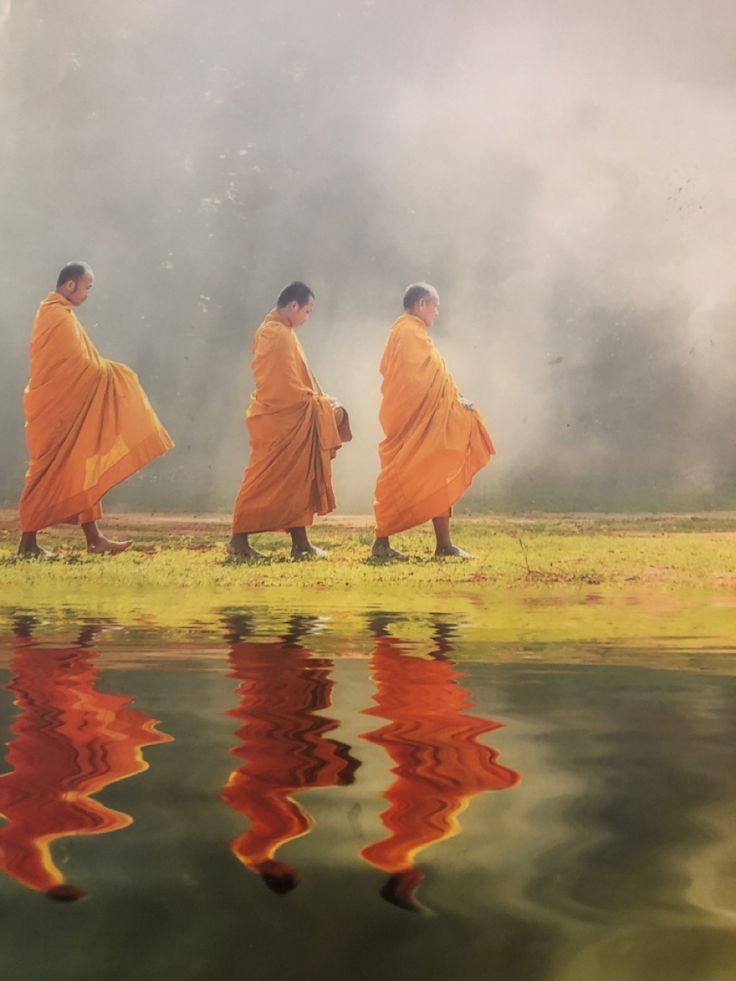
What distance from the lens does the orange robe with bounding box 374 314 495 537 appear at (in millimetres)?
5523

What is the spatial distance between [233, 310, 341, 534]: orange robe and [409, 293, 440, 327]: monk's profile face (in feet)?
1.82

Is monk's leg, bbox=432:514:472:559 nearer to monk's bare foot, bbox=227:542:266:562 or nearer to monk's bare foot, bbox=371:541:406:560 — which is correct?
monk's bare foot, bbox=371:541:406:560

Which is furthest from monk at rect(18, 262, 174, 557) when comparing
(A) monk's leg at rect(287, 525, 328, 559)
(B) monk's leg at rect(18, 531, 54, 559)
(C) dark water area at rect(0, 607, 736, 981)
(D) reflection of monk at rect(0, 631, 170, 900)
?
(C) dark water area at rect(0, 607, 736, 981)

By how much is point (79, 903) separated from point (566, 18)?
5.36 meters

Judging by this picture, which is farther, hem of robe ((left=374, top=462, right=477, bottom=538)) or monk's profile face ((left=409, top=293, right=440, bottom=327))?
monk's profile face ((left=409, top=293, right=440, bottom=327))

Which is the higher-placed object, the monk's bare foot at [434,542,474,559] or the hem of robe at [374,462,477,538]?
the hem of robe at [374,462,477,538]

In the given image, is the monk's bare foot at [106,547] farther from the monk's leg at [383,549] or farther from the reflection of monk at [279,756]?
the reflection of monk at [279,756]

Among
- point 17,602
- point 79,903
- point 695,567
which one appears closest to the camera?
point 79,903

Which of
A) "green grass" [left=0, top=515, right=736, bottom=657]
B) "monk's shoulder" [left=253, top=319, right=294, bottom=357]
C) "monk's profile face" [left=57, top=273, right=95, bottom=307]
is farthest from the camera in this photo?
"monk's profile face" [left=57, top=273, right=95, bottom=307]

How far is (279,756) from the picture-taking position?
2.05 metres

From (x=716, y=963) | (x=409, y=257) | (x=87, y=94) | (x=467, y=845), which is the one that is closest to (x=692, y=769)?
(x=467, y=845)

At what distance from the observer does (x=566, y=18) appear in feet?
19.4

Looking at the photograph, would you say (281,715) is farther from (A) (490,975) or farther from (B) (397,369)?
(B) (397,369)

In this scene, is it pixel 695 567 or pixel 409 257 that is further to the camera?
pixel 409 257
